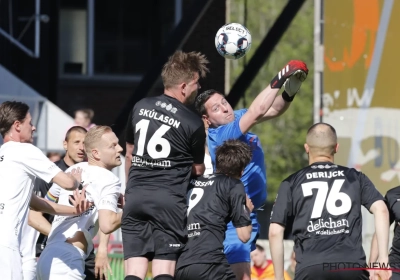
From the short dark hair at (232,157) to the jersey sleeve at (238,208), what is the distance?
0.72 ft

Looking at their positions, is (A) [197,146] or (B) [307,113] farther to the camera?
(B) [307,113]

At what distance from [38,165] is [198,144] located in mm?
1403

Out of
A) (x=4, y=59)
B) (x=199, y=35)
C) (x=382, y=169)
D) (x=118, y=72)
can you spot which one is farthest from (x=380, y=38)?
(x=118, y=72)

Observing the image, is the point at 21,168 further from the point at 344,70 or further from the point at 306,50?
the point at 306,50

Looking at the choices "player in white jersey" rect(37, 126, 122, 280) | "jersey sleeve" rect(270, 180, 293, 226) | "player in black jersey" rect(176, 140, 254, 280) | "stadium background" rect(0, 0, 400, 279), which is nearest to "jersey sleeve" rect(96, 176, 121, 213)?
"player in white jersey" rect(37, 126, 122, 280)

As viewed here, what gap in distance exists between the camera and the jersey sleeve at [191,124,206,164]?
25.3 feet

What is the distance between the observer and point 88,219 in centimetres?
870

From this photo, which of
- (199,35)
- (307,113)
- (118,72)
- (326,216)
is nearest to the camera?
(326,216)

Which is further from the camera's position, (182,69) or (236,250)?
(236,250)

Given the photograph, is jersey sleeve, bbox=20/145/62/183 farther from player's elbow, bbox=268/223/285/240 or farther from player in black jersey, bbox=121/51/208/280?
player's elbow, bbox=268/223/285/240

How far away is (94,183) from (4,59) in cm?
748

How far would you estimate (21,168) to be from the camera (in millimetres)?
8039

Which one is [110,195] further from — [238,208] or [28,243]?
[28,243]

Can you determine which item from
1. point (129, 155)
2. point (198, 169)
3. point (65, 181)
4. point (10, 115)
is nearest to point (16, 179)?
point (65, 181)
